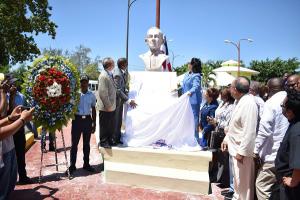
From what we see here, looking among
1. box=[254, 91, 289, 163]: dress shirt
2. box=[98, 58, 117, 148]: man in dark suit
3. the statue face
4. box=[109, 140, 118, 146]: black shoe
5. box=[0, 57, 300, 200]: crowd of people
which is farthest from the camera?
the statue face

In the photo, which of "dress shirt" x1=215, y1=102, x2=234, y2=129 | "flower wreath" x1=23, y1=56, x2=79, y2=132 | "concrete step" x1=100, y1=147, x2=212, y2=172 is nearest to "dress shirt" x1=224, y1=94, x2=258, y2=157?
"dress shirt" x1=215, y1=102, x2=234, y2=129

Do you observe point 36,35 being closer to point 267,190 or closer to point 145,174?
point 145,174

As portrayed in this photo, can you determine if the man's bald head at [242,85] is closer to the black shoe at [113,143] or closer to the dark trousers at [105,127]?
the dark trousers at [105,127]

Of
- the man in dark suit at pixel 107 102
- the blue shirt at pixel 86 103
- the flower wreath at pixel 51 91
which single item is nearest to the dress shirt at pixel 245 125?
the man in dark suit at pixel 107 102

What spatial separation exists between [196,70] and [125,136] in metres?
2.00

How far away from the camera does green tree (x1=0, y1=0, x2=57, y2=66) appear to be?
18.5 meters

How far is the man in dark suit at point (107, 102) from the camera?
19.9 feet

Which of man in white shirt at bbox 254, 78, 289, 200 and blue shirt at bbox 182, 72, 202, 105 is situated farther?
blue shirt at bbox 182, 72, 202, 105

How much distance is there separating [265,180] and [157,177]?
6.61ft

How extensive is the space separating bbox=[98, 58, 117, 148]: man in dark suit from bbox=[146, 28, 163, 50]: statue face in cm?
128

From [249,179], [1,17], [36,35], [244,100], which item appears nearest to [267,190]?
[249,179]

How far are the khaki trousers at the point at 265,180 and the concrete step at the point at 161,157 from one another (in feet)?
4.62

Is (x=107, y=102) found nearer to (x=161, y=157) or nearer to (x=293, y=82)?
(x=161, y=157)

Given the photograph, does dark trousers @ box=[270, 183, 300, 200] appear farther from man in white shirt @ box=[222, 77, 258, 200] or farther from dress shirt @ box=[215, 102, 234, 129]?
dress shirt @ box=[215, 102, 234, 129]
